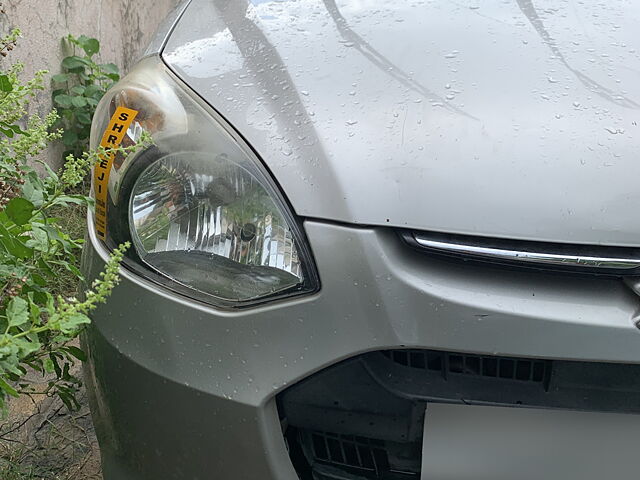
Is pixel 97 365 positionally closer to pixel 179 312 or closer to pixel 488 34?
pixel 179 312

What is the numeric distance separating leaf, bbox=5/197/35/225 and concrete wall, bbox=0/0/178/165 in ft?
4.88

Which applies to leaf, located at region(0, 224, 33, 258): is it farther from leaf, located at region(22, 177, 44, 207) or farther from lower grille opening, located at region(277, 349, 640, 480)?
lower grille opening, located at region(277, 349, 640, 480)

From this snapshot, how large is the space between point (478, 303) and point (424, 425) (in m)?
0.23

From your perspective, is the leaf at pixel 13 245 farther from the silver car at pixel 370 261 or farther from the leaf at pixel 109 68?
the leaf at pixel 109 68

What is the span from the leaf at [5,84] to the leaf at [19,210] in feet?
0.76

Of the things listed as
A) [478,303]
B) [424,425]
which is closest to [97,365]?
[424,425]

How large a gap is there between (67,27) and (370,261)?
2.94 m

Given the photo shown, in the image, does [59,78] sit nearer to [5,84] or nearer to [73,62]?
[73,62]

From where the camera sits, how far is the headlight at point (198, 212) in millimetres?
1263

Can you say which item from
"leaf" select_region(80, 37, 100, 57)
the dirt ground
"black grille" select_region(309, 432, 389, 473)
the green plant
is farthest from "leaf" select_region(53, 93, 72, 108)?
"black grille" select_region(309, 432, 389, 473)

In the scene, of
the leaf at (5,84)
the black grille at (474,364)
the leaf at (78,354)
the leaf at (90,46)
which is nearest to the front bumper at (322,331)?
the black grille at (474,364)

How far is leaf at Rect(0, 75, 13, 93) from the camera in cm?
140

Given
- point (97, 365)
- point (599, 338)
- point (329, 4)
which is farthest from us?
point (329, 4)

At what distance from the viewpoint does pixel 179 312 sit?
1274mm
